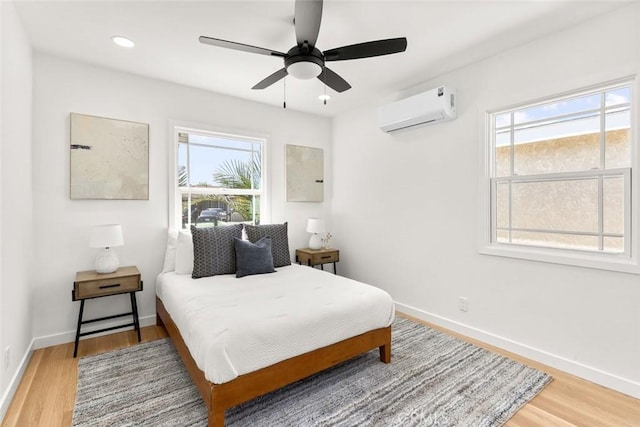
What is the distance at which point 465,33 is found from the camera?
2.43 meters

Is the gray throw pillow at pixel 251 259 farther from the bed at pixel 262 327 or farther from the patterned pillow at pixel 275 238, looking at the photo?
the patterned pillow at pixel 275 238

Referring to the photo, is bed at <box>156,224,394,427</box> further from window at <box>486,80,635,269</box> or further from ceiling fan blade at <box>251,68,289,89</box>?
ceiling fan blade at <box>251,68,289,89</box>

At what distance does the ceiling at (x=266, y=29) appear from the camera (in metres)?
2.10

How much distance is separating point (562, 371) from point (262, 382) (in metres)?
2.32

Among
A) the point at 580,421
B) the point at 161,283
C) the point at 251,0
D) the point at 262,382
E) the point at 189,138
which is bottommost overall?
the point at 580,421

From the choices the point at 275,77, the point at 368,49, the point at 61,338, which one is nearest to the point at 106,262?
the point at 61,338

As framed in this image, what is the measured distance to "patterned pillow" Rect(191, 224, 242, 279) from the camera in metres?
2.93

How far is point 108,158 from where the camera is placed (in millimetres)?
3016

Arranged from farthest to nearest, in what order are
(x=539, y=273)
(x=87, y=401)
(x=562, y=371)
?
(x=539, y=273) < (x=562, y=371) < (x=87, y=401)

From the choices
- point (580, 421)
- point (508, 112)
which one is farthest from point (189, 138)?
point (580, 421)

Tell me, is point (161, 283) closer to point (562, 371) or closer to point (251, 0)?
point (251, 0)

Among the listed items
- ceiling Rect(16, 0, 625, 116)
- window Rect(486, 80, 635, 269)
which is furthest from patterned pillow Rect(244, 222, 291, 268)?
window Rect(486, 80, 635, 269)

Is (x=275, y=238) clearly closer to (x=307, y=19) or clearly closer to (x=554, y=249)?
(x=307, y=19)

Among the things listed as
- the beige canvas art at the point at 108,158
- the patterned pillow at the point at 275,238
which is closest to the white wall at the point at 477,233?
the patterned pillow at the point at 275,238
